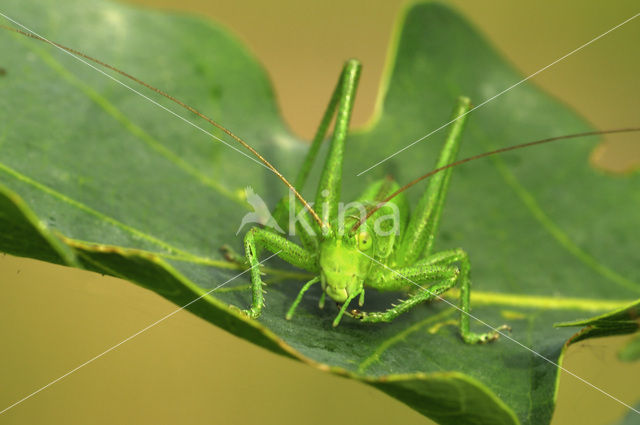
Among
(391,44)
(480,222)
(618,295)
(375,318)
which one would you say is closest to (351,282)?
(375,318)

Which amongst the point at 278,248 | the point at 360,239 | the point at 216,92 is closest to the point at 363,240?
the point at 360,239

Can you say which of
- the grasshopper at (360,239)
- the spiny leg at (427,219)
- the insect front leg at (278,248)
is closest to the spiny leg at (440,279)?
the grasshopper at (360,239)

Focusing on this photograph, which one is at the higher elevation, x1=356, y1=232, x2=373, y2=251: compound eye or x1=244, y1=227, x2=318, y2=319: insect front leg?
x1=356, y1=232, x2=373, y2=251: compound eye

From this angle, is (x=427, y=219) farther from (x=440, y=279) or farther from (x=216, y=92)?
(x=216, y=92)

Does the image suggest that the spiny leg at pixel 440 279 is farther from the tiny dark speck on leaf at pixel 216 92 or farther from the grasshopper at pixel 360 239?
the tiny dark speck on leaf at pixel 216 92

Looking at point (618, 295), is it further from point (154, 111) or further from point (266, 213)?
point (154, 111)

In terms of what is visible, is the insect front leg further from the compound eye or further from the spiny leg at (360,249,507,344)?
the spiny leg at (360,249,507,344)

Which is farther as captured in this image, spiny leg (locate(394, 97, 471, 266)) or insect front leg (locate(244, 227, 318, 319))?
spiny leg (locate(394, 97, 471, 266))

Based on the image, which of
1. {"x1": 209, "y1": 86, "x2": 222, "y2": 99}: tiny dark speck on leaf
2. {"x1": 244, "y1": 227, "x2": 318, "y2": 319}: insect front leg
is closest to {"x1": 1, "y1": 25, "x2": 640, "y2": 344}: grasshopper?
{"x1": 244, "y1": 227, "x2": 318, "y2": 319}: insect front leg

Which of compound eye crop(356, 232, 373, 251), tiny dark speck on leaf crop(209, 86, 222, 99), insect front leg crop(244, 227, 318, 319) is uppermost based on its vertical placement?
tiny dark speck on leaf crop(209, 86, 222, 99)
